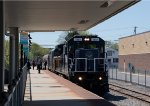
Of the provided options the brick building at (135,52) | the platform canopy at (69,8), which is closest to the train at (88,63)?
the platform canopy at (69,8)

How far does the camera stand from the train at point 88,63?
25312mm

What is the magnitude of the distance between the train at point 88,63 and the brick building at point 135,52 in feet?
117

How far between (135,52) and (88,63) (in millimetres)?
50617

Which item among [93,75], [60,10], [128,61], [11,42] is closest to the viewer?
[60,10]

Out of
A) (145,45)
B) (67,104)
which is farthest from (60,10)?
(145,45)

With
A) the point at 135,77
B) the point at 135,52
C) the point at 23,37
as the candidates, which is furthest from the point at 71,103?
the point at 135,52

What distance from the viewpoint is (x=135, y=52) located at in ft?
247

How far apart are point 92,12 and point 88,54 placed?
977 cm

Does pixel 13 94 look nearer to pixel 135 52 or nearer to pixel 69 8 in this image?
pixel 69 8

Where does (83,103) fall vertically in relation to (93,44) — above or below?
below

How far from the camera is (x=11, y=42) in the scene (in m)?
20.3

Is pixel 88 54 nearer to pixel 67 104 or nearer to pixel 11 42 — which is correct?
pixel 11 42

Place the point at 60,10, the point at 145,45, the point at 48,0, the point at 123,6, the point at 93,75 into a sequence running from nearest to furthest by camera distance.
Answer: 1. the point at 48,0
2. the point at 123,6
3. the point at 60,10
4. the point at 93,75
5. the point at 145,45

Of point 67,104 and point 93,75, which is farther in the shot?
point 93,75
